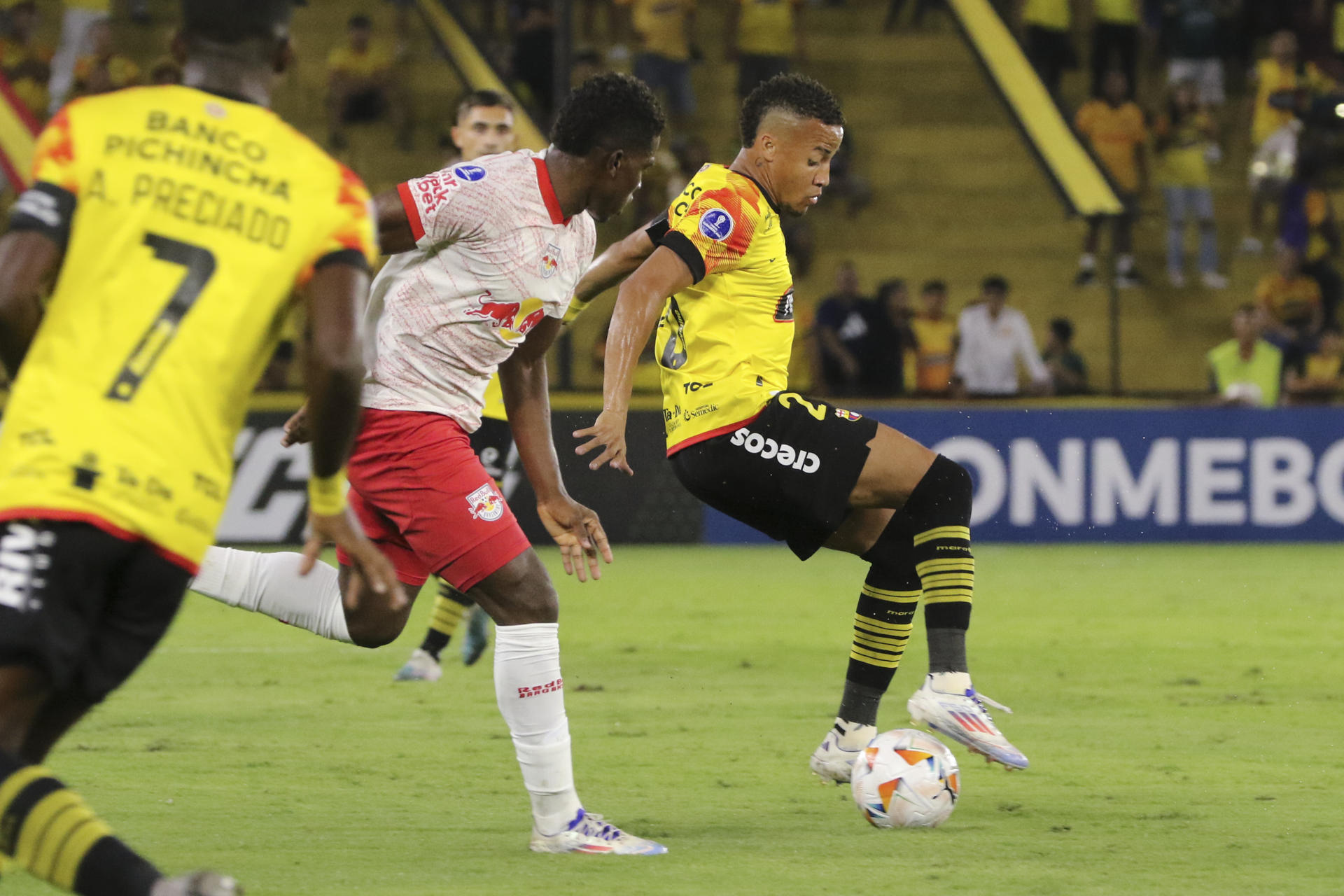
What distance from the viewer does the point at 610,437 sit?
5727mm

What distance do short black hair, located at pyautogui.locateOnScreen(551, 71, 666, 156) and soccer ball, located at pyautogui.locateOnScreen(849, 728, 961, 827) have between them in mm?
1896

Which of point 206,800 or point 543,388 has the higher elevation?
point 543,388

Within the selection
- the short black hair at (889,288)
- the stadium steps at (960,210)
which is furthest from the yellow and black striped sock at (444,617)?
the stadium steps at (960,210)

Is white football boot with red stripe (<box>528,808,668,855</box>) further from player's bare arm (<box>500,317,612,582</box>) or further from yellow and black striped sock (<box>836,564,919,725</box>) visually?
yellow and black striped sock (<box>836,564,919,725</box>)

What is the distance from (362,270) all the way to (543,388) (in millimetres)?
2043

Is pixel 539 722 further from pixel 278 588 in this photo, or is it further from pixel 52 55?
pixel 52 55

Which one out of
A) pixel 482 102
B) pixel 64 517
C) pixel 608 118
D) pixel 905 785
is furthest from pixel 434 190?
pixel 482 102

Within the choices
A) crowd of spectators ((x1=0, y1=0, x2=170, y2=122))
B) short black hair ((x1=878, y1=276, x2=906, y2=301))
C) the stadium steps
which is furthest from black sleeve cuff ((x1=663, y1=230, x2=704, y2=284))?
crowd of spectators ((x1=0, y1=0, x2=170, y2=122))

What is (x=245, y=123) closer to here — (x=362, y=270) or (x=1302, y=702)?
(x=362, y=270)

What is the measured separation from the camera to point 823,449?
20.4ft

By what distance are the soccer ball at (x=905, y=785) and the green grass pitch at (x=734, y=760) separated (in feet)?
0.21

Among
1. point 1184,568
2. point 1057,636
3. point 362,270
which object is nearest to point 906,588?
point 362,270

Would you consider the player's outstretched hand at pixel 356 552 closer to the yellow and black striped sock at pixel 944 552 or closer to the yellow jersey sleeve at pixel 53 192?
the yellow jersey sleeve at pixel 53 192

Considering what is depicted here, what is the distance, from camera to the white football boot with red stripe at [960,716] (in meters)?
5.91
